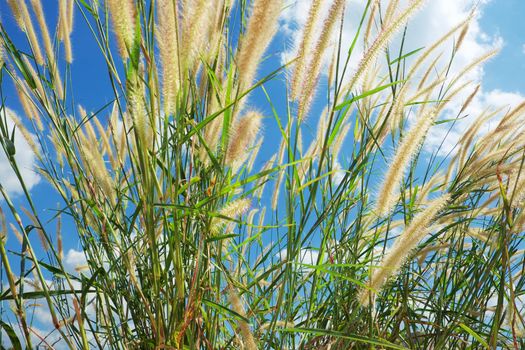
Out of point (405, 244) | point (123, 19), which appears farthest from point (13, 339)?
point (405, 244)

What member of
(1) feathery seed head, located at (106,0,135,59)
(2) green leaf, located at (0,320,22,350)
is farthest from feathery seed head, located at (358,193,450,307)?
(2) green leaf, located at (0,320,22,350)

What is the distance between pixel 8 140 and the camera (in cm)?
121

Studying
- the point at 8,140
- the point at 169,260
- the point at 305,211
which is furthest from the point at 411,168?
the point at 8,140

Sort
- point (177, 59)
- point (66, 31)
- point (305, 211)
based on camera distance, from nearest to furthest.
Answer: point (177, 59) → point (305, 211) → point (66, 31)

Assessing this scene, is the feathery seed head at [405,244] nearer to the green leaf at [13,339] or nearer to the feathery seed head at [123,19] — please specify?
the feathery seed head at [123,19]

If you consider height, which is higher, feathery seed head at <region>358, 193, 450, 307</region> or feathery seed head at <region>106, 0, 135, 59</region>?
feathery seed head at <region>106, 0, 135, 59</region>

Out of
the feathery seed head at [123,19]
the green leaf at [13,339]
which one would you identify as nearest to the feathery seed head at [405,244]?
the feathery seed head at [123,19]

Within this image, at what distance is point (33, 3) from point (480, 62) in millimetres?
1362

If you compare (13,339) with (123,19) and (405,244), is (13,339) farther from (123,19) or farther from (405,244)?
(405,244)

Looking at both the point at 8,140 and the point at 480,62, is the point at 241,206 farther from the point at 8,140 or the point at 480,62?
the point at 480,62

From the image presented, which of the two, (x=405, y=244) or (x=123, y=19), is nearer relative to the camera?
(x=123, y=19)

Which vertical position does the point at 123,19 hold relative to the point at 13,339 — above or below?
above

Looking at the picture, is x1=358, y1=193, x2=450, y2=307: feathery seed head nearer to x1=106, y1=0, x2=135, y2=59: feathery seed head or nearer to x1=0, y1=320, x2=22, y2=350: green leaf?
Answer: x1=106, y1=0, x2=135, y2=59: feathery seed head

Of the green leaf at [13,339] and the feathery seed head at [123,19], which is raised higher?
the feathery seed head at [123,19]
